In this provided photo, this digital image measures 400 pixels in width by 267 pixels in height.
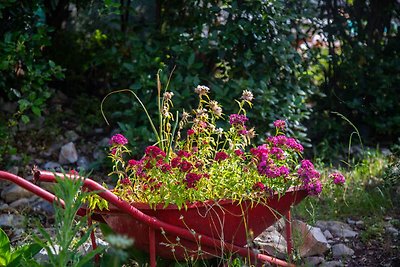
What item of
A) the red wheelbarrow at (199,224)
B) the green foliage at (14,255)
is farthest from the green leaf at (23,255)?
the red wheelbarrow at (199,224)

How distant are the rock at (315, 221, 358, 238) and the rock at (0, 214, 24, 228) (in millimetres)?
1673

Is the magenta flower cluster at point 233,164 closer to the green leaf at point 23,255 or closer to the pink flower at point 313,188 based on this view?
the pink flower at point 313,188

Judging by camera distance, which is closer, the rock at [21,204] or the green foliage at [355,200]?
the green foliage at [355,200]

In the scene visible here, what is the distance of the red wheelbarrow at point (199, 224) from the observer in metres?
2.70

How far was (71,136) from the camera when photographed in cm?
500

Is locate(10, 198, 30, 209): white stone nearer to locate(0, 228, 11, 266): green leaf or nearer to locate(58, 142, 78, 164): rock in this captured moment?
locate(58, 142, 78, 164): rock

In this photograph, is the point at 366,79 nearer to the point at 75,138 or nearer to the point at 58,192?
the point at 75,138

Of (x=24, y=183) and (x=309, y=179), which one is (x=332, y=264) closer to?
(x=309, y=179)

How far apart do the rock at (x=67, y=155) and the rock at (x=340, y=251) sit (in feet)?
6.68

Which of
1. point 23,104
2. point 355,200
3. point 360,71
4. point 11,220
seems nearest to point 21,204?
point 11,220

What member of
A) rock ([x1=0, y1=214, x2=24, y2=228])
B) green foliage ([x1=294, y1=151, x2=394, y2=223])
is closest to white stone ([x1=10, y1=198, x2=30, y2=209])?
rock ([x1=0, y1=214, x2=24, y2=228])

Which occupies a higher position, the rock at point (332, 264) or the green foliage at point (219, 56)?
the green foliage at point (219, 56)

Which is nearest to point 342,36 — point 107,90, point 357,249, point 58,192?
point 107,90

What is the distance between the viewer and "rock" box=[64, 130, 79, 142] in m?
4.99
